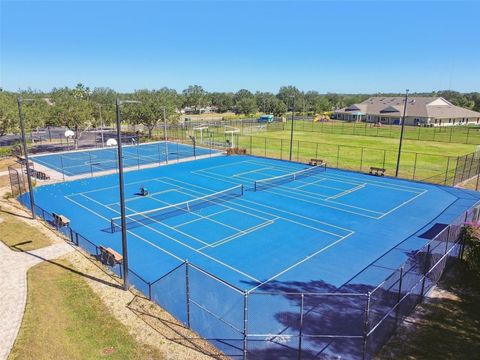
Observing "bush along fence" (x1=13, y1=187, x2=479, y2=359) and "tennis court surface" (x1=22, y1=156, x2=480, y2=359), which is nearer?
"bush along fence" (x1=13, y1=187, x2=479, y2=359)

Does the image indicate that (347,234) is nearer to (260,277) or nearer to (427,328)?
(260,277)

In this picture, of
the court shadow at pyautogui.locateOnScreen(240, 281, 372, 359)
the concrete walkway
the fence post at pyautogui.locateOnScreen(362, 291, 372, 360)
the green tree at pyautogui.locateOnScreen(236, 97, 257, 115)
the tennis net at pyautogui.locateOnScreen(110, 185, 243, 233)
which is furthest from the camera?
the green tree at pyautogui.locateOnScreen(236, 97, 257, 115)

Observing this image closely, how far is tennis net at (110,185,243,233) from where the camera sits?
22.4 meters

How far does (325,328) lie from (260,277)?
4389 mm

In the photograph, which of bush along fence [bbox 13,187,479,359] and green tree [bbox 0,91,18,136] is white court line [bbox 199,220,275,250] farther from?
green tree [bbox 0,91,18,136]

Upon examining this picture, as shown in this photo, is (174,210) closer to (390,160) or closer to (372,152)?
(390,160)

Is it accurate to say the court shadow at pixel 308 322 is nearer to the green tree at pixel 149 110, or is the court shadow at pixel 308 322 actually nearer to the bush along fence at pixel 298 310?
the bush along fence at pixel 298 310

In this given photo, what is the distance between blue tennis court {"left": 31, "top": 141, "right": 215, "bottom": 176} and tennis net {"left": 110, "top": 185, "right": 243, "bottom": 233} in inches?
542

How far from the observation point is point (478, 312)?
1295cm

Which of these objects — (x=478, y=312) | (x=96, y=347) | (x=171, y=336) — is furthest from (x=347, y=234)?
(x=96, y=347)

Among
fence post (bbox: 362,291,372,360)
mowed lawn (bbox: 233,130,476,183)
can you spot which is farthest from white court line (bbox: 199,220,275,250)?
mowed lawn (bbox: 233,130,476,183)

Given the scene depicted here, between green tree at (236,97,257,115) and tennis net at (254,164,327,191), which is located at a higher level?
green tree at (236,97,257,115)

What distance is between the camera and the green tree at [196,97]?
13100 cm

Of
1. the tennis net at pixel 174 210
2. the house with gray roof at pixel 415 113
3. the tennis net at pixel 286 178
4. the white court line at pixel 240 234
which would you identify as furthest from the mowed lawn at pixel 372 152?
the house with gray roof at pixel 415 113
